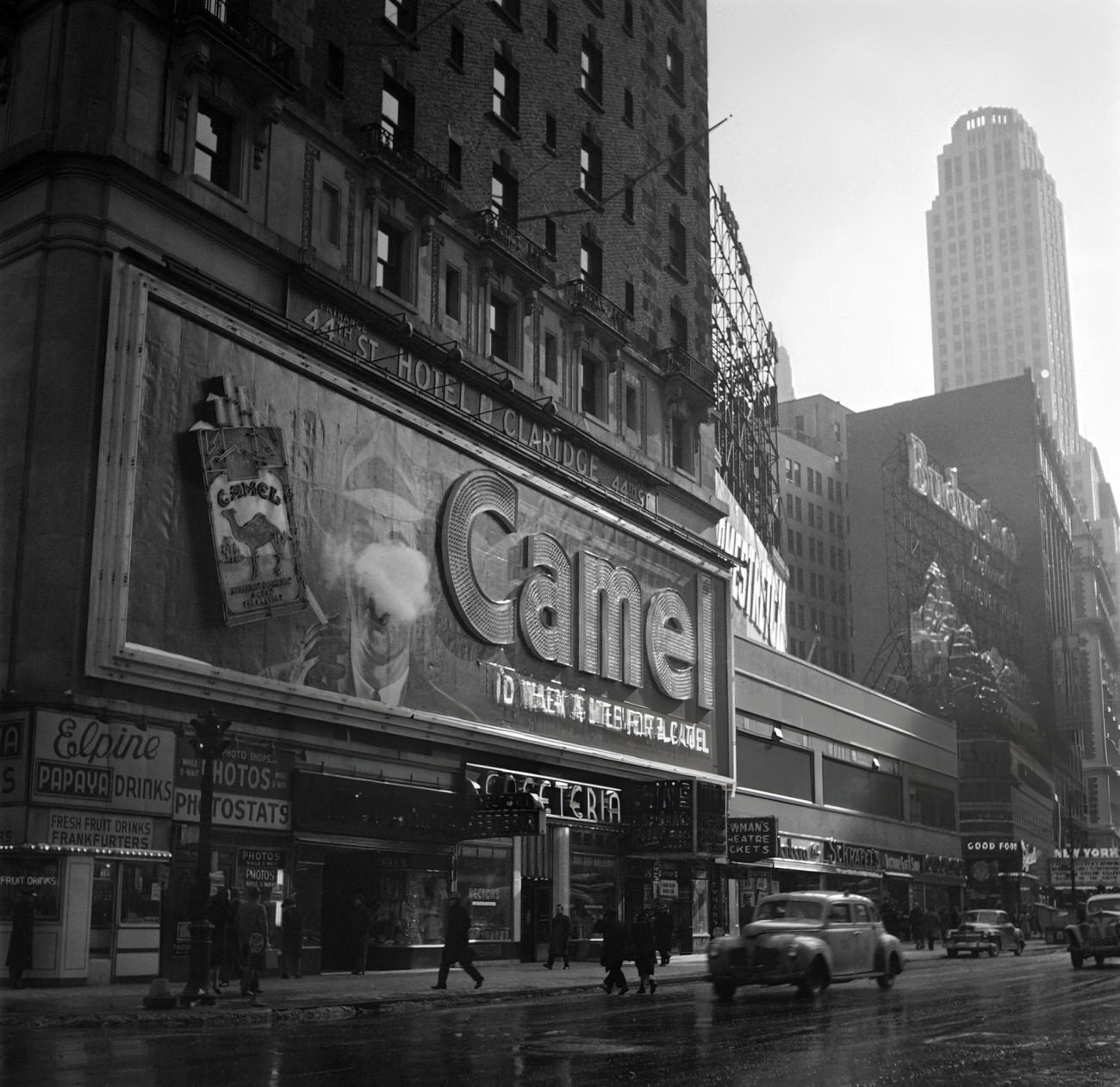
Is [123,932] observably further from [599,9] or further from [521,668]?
[599,9]

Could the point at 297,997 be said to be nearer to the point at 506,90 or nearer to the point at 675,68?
the point at 506,90

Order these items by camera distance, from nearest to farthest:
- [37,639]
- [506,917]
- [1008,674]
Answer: [37,639]
[506,917]
[1008,674]

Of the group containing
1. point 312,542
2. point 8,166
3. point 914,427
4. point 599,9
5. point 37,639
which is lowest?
point 37,639

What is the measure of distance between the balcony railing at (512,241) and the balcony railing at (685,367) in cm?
709

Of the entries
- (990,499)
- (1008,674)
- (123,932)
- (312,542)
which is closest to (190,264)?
(312,542)

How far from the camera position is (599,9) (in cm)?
4875

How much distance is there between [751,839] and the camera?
47.8 metres

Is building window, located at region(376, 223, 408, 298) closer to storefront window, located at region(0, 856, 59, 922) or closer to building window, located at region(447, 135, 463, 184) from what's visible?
building window, located at region(447, 135, 463, 184)

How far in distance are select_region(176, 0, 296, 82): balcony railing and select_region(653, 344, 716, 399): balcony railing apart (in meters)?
19.0

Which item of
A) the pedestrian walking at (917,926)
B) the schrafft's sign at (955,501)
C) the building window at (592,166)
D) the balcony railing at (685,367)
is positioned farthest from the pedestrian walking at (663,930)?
the schrafft's sign at (955,501)

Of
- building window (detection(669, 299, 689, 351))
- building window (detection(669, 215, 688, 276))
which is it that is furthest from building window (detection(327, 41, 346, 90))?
building window (detection(669, 215, 688, 276))

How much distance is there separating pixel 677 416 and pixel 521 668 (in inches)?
579

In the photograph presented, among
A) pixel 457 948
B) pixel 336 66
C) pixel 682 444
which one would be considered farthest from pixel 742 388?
pixel 457 948

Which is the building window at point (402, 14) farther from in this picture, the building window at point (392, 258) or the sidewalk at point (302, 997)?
the sidewalk at point (302, 997)
